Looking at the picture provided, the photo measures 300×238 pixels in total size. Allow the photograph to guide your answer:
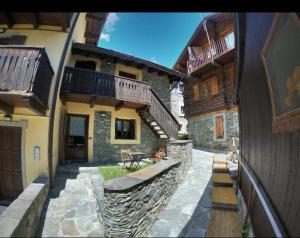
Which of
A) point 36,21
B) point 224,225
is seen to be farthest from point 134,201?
point 36,21

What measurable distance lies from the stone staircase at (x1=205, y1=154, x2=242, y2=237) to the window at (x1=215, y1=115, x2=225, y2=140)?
767cm

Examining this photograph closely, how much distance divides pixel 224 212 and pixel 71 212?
147 inches

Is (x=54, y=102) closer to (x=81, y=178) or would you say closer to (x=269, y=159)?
(x=81, y=178)

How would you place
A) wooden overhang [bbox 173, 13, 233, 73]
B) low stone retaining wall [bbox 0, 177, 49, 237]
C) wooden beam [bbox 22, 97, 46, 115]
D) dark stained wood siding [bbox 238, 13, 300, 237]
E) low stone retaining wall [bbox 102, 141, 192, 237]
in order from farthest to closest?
wooden overhang [bbox 173, 13, 233, 73], wooden beam [bbox 22, 97, 46, 115], low stone retaining wall [bbox 102, 141, 192, 237], low stone retaining wall [bbox 0, 177, 49, 237], dark stained wood siding [bbox 238, 13, 300, 237]

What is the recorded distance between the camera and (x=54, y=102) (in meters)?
7.00

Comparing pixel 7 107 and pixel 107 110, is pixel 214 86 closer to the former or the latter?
pixel 107 110

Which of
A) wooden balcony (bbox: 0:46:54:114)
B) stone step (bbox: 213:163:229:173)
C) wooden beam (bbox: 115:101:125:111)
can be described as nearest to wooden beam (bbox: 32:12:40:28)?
wooden balcony (bbox: 0:46:54:114)

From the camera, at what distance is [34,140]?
270 inches

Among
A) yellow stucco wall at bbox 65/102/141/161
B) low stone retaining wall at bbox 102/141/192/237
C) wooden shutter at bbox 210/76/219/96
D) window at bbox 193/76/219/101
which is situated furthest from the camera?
window at bbox 193/76/219/101

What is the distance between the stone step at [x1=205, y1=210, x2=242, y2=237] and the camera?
365cm

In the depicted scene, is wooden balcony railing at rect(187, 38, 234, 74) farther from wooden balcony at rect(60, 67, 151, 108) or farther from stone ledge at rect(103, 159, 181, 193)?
stone ledge at rect(103, 159, 181, 193)

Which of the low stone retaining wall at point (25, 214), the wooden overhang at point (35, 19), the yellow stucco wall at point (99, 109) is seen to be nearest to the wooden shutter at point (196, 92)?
the yellow stucco wall at point (99, 109)

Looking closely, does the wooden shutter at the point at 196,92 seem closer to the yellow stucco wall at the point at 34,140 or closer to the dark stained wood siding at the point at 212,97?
the dark stained wood siding at the point at 212,97
